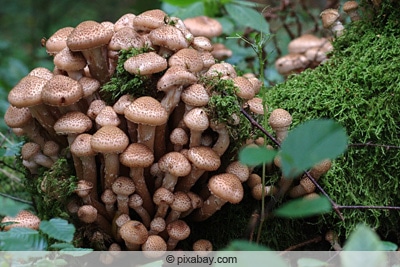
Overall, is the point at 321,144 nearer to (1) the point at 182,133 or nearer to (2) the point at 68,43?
(1) the point at 182,133

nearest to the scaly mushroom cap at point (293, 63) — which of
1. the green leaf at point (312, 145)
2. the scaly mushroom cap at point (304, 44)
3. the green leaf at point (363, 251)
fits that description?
the scaly mushroom cap at point (304, 44)

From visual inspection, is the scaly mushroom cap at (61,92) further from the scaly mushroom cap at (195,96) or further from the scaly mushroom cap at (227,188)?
the scaly mushroom cap at (227,188)

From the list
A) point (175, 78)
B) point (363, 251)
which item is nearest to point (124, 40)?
point (175, 78)

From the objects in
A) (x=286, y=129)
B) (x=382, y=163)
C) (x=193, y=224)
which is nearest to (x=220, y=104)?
(x=286, y=129)

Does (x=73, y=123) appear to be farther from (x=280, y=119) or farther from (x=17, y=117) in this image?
(x=280, y=119)

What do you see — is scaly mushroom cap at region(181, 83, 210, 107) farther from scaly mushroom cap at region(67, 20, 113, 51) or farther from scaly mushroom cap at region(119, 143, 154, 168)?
scaly mushroom cap at region(67, 20, 113, 51)

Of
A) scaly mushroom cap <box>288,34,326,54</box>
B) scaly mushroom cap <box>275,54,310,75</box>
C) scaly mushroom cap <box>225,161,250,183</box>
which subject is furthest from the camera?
scaly mushroom cap <box>288,34,326,54</box>

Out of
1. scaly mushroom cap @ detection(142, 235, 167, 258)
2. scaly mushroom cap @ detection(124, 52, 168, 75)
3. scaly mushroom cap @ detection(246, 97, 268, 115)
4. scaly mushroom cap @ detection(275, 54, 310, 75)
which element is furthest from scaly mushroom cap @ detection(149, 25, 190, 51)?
scaly mushroom cap @ detection(275, 54, 310, 75)
